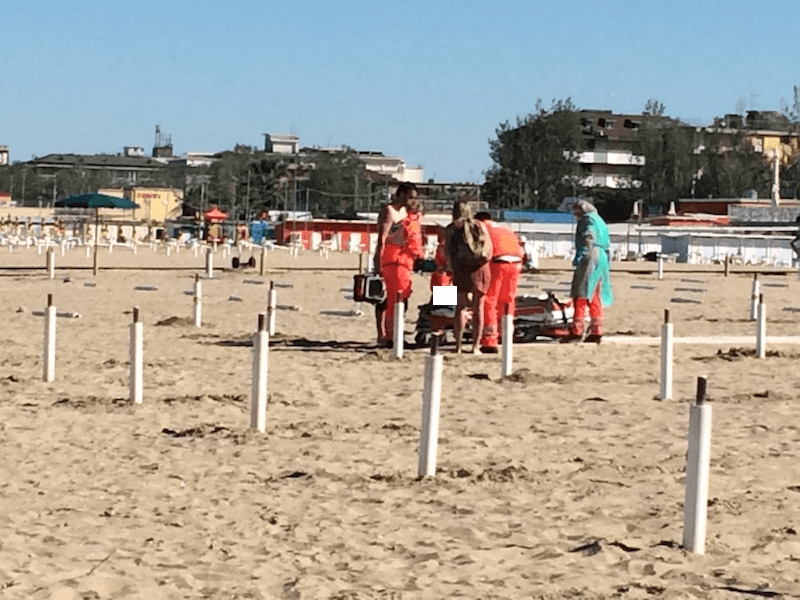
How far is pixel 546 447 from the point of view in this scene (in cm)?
1162

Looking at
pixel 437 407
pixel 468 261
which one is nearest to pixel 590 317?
pixel 468 261

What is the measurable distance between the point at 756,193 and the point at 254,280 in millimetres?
96320

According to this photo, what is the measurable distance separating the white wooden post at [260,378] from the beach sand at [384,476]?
17 cm

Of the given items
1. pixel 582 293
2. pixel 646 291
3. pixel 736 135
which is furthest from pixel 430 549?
pixel 736 135

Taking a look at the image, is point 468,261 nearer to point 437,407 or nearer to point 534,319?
point 534,319

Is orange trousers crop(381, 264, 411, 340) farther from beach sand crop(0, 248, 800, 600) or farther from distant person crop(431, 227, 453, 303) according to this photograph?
distant person crop(431, 227, 453, 303)

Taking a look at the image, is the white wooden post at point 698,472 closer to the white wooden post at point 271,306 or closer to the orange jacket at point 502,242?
the orange jacket at point 502,242

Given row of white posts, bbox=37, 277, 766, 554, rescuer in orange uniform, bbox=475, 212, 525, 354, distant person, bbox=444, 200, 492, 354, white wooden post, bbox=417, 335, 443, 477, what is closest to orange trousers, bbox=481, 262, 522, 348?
rescuer in orange uniform, bbox=475, 212, 525, 354

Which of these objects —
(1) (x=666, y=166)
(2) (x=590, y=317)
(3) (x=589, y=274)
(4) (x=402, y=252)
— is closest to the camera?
(4) (x=402, y=252)

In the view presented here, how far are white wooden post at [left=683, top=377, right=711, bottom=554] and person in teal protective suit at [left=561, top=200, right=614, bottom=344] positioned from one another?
11.2 meters

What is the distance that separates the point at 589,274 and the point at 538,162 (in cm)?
11832

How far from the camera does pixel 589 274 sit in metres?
19.0

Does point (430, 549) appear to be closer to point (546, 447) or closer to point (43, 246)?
point (546, 447)

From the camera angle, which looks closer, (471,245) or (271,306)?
(471,245)
